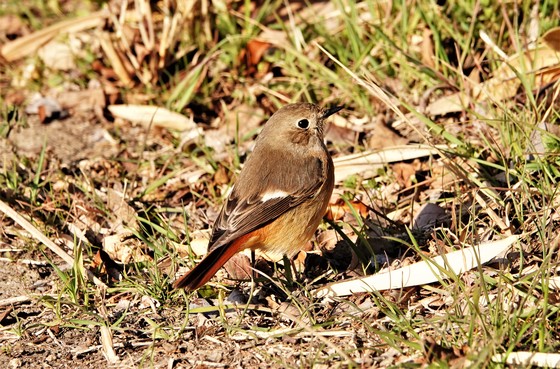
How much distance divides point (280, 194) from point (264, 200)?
0.36ft

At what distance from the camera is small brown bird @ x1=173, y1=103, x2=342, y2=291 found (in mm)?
4379

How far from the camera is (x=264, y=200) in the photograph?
462 centimetres

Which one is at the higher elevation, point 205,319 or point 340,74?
point 340,74

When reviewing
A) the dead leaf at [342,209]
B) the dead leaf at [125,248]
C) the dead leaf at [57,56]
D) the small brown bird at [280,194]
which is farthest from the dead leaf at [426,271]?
the dead leaf at [57,56]

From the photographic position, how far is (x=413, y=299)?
4.20m

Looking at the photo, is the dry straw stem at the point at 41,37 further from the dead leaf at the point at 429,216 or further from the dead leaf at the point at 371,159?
the dead leaf at the point at 429,216

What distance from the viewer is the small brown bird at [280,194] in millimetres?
4379

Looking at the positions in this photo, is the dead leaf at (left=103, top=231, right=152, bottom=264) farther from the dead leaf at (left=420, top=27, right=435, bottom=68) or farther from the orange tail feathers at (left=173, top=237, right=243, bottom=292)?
the dead leaf at (left=420, top=27, right=435, bottom=68)

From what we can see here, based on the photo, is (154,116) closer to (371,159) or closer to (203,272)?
(371,159)

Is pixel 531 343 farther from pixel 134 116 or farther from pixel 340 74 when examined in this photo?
pixel 134 116

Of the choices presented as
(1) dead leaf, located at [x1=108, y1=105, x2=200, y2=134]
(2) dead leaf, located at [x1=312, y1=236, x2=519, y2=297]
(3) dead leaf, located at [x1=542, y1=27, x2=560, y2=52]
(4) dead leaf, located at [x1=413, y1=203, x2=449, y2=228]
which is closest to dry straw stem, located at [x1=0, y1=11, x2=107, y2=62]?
(1) dead leaf, located at [x1=108, y1=105, x2=200, y2=134]

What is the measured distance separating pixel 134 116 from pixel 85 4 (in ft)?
6.81

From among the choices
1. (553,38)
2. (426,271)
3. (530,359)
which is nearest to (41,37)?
(553,38)

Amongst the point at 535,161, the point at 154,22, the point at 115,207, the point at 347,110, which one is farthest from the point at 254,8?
the point at 535,161
